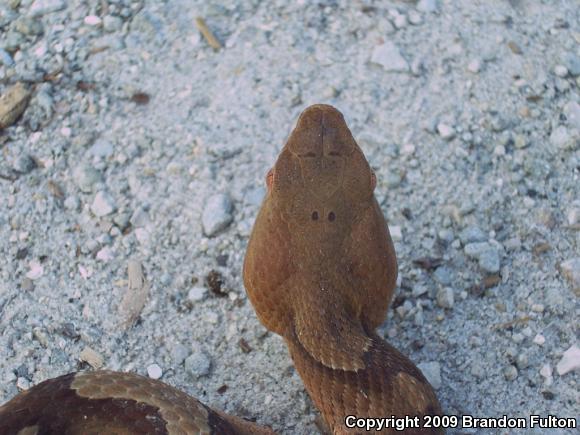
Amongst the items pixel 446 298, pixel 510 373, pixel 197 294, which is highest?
pixel 197 294

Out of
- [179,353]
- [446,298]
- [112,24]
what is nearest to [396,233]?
[446,298]

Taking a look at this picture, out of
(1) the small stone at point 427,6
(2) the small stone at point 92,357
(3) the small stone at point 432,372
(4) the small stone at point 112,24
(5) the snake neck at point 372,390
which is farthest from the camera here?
(1) the small stone at point 427,6

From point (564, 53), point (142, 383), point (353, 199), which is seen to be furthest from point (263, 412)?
point (564, 53)

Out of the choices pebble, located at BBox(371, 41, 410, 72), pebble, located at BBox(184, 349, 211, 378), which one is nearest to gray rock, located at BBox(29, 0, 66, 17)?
pebble, located at BBox(371, 41, 410, 72)

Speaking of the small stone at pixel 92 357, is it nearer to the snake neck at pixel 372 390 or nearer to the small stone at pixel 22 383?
the small stone at pixel 22 383

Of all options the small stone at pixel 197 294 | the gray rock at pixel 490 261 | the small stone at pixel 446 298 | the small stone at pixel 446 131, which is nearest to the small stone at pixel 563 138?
the small stone at pixel 446 131

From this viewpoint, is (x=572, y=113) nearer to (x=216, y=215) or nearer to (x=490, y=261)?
(x=490, y=261)

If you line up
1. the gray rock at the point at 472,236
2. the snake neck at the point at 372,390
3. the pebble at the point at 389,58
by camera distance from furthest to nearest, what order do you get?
the pebble at the point at 389,58
the gray rock at the point at 472,236
the snake neck at the point at 372,390
